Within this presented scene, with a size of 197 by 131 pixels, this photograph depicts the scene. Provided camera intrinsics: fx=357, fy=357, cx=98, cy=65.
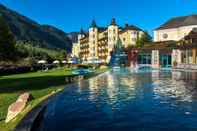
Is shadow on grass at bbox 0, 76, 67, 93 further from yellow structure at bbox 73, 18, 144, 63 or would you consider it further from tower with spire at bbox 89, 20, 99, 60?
tower with spire at bbox 89, 20, 99, 60

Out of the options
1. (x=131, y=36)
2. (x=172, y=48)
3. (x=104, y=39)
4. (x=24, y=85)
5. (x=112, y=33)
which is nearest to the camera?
(x=24, y=85)

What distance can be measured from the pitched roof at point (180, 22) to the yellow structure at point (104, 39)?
948 inches

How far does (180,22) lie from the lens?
97.8 meters

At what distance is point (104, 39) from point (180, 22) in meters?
45.9

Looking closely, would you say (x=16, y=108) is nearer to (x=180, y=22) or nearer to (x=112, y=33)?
(x=180, y=22)

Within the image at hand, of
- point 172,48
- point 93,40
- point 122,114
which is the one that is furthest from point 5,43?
point 93,40

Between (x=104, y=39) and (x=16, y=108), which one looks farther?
(x=104, y=39)

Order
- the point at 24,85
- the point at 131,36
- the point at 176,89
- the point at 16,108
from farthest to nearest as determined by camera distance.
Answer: the point at 131,36 < the point at 24,85 < the point at 176,89 < the point at 16,108

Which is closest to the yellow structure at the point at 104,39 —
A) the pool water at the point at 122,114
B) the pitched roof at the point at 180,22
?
the pitched roof at the point at 180,22

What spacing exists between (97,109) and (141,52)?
235 ft

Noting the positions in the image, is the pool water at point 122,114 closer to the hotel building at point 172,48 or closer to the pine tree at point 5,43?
the pine tree at point 5,43

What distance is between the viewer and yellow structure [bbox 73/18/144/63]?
126 m

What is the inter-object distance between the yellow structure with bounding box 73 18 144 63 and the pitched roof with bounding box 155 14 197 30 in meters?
24.1

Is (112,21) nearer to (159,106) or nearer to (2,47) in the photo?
(2,47)
